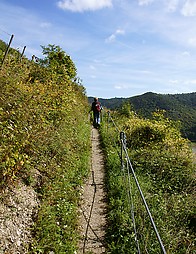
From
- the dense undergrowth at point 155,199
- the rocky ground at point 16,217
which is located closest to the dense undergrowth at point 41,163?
the rocky ground at point 16,217

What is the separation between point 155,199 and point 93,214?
1.60 metres

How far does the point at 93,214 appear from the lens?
6332 mm

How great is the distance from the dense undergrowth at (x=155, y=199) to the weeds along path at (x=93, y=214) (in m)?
0.20

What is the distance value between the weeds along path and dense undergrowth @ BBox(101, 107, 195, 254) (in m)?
0.20

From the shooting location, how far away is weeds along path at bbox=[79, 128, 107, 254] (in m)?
5.17

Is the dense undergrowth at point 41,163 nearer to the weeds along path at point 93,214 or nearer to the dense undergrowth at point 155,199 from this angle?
the weeds along path at point 93,214

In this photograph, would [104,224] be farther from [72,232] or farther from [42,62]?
[42,62]

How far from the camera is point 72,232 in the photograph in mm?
5297

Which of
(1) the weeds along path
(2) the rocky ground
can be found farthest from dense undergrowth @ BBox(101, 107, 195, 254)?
(2) the rocky ground

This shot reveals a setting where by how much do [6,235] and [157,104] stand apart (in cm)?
8930

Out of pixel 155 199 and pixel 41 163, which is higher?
pixel 155 199

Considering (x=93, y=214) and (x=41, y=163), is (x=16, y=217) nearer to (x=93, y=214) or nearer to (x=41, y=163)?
(x=93, y=214)

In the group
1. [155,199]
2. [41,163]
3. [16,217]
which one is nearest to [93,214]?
[155,199]

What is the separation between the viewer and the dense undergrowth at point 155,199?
201 inches
